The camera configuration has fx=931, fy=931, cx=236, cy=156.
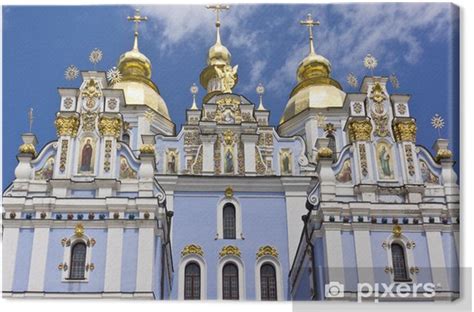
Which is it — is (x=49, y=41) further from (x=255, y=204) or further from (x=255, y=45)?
(x=255, y=204)

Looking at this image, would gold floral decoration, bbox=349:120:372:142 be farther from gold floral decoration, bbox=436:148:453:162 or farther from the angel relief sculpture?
the angel relief sculpture

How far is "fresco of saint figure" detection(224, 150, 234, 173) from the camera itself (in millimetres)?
12180

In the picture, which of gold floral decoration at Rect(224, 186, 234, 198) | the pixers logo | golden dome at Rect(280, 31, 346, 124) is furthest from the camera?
golden dome at Rect(280, 31, 346, 124)

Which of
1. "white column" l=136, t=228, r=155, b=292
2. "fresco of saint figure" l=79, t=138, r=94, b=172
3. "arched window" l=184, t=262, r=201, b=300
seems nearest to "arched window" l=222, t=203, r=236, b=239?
"arched window" l=184, t=262, r=201, b=300

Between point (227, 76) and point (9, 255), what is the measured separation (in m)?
4.21

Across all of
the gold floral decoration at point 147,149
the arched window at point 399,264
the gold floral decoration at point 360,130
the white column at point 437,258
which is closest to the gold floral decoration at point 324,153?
the gold floral decoration at point 360,130

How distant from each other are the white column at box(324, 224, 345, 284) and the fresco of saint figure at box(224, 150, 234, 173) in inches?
101

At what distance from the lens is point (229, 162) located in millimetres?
12289

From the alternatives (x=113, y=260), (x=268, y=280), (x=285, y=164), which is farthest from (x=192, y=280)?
(x=285, y=164)

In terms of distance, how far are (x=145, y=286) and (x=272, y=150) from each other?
4001 mm

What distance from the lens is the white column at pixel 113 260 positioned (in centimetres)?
939

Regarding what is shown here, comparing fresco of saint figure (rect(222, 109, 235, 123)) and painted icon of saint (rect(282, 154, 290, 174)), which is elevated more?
fresco of saint figure (rect(222, 109, 235, 123))

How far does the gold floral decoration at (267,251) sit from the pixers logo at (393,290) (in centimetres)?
242

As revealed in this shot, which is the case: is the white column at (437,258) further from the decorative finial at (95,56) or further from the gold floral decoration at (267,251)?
the decorative finial at (95,56)
